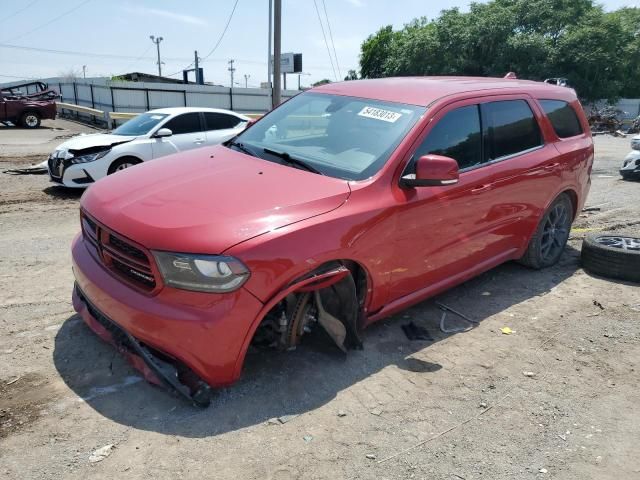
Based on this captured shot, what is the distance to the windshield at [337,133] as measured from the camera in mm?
3561

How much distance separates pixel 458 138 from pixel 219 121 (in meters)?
6.71

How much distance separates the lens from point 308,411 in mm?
2994

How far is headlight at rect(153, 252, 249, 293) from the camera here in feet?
8.78

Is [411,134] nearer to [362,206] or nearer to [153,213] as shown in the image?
[362,206]

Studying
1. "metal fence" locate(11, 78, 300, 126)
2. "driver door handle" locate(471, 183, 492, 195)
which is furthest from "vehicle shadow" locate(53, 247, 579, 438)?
"metal fence" locate(11, 78, 300, 126)

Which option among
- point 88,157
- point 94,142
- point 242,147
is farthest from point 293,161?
point 94,142

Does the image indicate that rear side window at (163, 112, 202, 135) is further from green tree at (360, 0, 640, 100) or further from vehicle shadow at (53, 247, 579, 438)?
green tree at (360, 0, 640, 100)

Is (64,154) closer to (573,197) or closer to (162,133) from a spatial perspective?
(162,133)

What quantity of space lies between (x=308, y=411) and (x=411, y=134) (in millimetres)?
1977

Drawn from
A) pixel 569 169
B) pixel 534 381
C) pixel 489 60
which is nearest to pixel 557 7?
pixel 489 60

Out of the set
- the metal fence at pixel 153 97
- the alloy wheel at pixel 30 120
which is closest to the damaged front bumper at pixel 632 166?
the metal fence at pixel 153 97

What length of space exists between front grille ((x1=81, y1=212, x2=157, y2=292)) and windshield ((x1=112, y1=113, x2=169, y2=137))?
20.5 ft

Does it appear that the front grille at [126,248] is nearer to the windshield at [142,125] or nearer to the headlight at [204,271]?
the headlight at [204,271]

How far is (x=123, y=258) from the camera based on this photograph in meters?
2.96
